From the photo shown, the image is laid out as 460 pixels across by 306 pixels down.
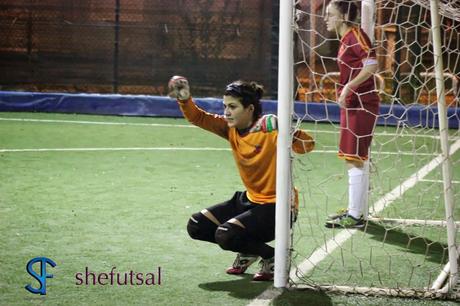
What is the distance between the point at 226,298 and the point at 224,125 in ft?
3.82

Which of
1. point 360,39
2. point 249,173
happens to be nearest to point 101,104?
point 360,39

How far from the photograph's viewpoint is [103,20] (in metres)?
15.0

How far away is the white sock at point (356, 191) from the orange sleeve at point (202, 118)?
60.3 inches

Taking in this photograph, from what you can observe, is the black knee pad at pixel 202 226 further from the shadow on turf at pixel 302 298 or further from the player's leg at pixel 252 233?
the shadow on turf at pixel 302 298

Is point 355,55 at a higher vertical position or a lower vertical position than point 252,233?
higher

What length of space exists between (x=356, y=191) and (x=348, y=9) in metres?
1.34

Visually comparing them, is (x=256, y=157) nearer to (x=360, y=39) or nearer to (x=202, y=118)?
(x=202, y=118)

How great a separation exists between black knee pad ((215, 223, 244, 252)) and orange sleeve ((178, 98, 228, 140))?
62 centimetres

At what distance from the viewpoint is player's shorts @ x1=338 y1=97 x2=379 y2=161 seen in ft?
20.8

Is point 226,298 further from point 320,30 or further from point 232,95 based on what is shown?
point 320,30

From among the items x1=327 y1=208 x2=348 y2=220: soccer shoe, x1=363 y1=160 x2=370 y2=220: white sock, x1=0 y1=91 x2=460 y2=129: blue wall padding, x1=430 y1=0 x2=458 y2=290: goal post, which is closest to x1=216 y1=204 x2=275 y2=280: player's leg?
x1=430 y1=0 x2=458 y2=290: goal post

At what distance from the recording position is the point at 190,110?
16.9 feet

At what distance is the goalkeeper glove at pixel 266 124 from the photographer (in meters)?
4.94

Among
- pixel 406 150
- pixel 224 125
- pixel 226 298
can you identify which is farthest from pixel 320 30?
pixel 226 298
